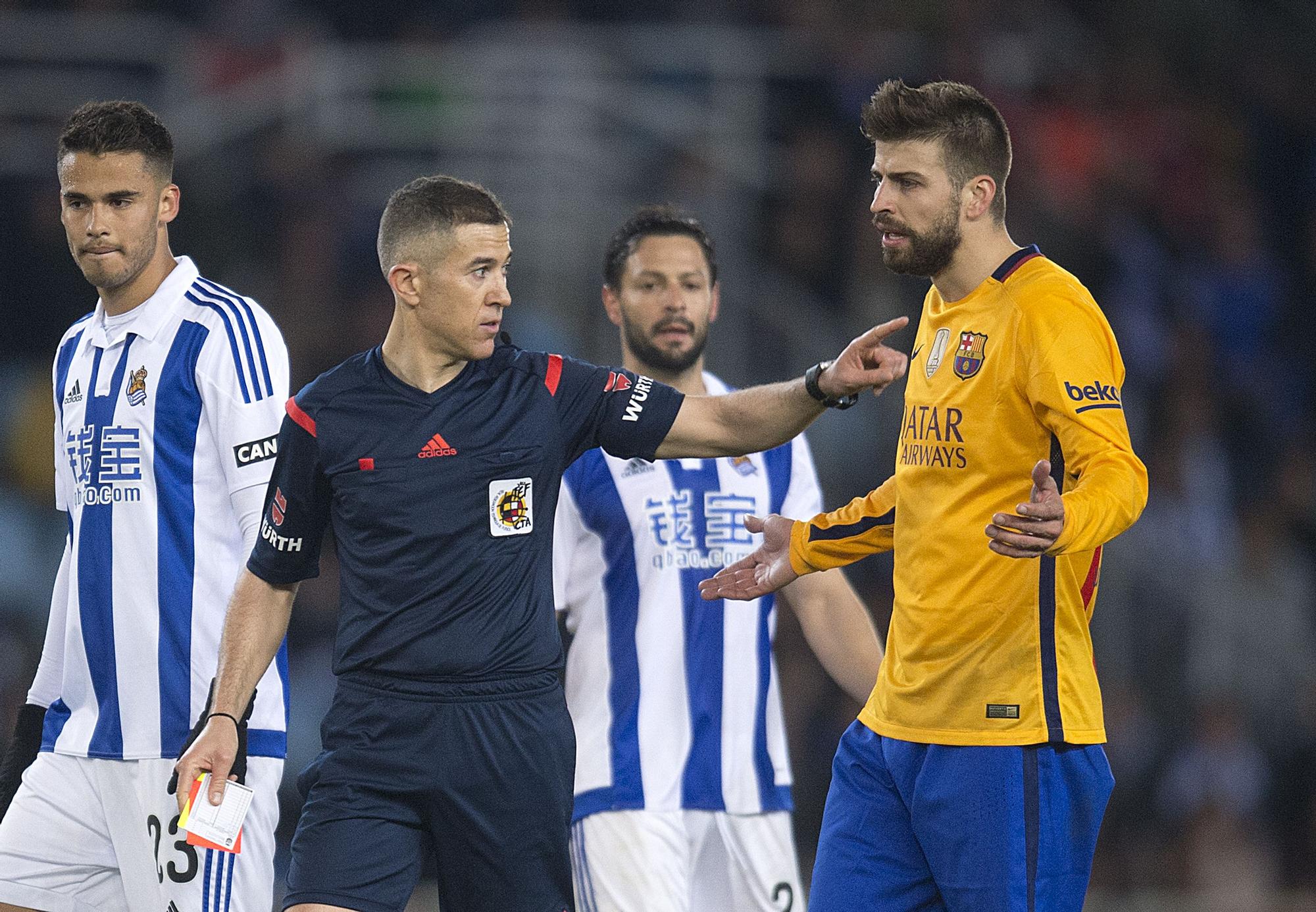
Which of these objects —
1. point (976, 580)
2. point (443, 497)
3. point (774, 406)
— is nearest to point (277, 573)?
point (443, 497)

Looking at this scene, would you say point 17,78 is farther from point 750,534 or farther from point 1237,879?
point 1237,879

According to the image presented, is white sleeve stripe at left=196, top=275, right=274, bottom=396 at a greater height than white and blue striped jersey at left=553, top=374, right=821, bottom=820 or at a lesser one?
greater

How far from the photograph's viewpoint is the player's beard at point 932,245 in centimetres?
430

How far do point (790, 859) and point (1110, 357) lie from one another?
211 cm

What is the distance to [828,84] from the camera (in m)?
11.7

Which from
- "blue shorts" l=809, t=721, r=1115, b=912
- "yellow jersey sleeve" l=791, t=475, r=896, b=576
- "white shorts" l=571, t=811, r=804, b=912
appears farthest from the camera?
"white shorts" l=571, t=811, r=804, b=912

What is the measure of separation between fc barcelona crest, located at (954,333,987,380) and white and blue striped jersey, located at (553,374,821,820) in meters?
1.40

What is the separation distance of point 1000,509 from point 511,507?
3.83 ft

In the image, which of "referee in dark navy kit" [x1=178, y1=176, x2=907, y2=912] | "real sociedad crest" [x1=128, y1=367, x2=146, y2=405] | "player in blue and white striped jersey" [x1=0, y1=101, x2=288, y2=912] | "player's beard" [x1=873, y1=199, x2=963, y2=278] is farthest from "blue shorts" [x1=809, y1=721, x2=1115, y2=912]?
"real sociedad crest" [x1=128, y1=367, x2=146, y2=405]

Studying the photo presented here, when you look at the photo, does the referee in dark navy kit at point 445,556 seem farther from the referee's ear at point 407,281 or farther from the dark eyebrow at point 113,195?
the dark eyebrow at point 113,195

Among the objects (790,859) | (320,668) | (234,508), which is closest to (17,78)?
(320,668)

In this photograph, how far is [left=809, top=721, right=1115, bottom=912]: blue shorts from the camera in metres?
4.11

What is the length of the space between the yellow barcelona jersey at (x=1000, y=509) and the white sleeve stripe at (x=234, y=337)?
176 centimetres

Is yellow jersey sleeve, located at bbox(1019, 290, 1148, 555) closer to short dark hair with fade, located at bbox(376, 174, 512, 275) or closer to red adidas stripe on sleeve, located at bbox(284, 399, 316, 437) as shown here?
short dark hair with fade, located at bbox(376, 174, 512, 275)
